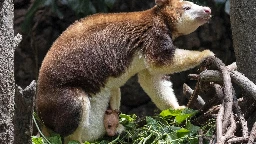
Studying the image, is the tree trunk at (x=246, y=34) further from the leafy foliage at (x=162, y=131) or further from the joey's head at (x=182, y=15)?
the joey's head at (x=182, y=15)

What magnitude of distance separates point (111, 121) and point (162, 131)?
0.51 meters

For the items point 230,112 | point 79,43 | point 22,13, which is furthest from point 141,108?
point 230,112

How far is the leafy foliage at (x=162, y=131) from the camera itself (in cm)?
306

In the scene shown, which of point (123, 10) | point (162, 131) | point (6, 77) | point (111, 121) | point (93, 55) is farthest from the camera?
point (123, 10)

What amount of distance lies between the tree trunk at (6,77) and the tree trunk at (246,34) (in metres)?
1.55

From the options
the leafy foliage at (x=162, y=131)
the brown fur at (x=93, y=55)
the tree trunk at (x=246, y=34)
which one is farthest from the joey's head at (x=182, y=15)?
the leafy foliage at (x=162, y=131)

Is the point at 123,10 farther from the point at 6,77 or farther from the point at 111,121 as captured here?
the point at 6,77

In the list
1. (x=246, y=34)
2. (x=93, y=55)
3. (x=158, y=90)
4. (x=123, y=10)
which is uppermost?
(x=123, y=10)

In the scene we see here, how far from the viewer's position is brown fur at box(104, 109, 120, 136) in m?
3.55

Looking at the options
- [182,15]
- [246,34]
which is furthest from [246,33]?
[182,15]

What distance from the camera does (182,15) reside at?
160 inches

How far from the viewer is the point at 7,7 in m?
2.13

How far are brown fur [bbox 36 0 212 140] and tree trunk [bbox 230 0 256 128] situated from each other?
0.67 metres

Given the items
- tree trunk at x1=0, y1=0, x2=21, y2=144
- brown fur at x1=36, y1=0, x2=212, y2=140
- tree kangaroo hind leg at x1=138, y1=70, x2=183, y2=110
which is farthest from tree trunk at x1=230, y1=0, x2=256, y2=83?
tree trunk at x1=0, y1=0, x2=21, y2=144
